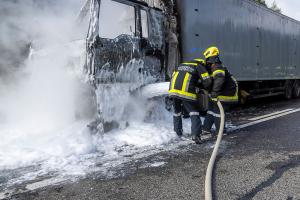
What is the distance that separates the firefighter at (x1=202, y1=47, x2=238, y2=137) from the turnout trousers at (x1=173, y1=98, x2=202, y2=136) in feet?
1.17

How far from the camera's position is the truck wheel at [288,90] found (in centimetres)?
1354

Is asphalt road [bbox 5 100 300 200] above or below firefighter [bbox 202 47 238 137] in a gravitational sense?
below

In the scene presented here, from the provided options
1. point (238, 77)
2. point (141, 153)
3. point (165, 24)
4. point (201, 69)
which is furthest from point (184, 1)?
point (141, 153)

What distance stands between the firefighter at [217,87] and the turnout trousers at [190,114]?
0.36 m

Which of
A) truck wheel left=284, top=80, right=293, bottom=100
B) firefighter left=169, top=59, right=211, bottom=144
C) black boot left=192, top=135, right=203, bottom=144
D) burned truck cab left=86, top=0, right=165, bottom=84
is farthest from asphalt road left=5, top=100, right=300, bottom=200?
truck wheel left=284, top=80, right=293, bottom=100

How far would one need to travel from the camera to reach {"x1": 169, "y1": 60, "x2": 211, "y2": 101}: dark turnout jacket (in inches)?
204

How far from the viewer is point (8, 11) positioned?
18.1 ft

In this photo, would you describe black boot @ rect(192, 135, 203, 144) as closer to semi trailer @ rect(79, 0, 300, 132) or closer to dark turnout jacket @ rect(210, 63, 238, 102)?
semi trailer @ rect(79, 0, 300, 132)

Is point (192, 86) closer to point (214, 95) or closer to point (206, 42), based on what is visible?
point (214, 95)

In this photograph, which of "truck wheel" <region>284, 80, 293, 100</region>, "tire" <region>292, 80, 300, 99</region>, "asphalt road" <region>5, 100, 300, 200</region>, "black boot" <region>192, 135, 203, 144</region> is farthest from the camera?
"tire" <region>292, 80, 300, 99</region>

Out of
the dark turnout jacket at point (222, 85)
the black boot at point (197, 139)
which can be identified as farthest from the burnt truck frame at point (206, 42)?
the black boot at point (197, 139)

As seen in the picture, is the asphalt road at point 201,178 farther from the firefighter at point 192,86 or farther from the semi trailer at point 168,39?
the semi trailer at point 168,39

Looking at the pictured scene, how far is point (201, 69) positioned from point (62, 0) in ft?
8.46

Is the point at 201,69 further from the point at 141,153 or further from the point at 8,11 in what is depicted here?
the point at 8,11
